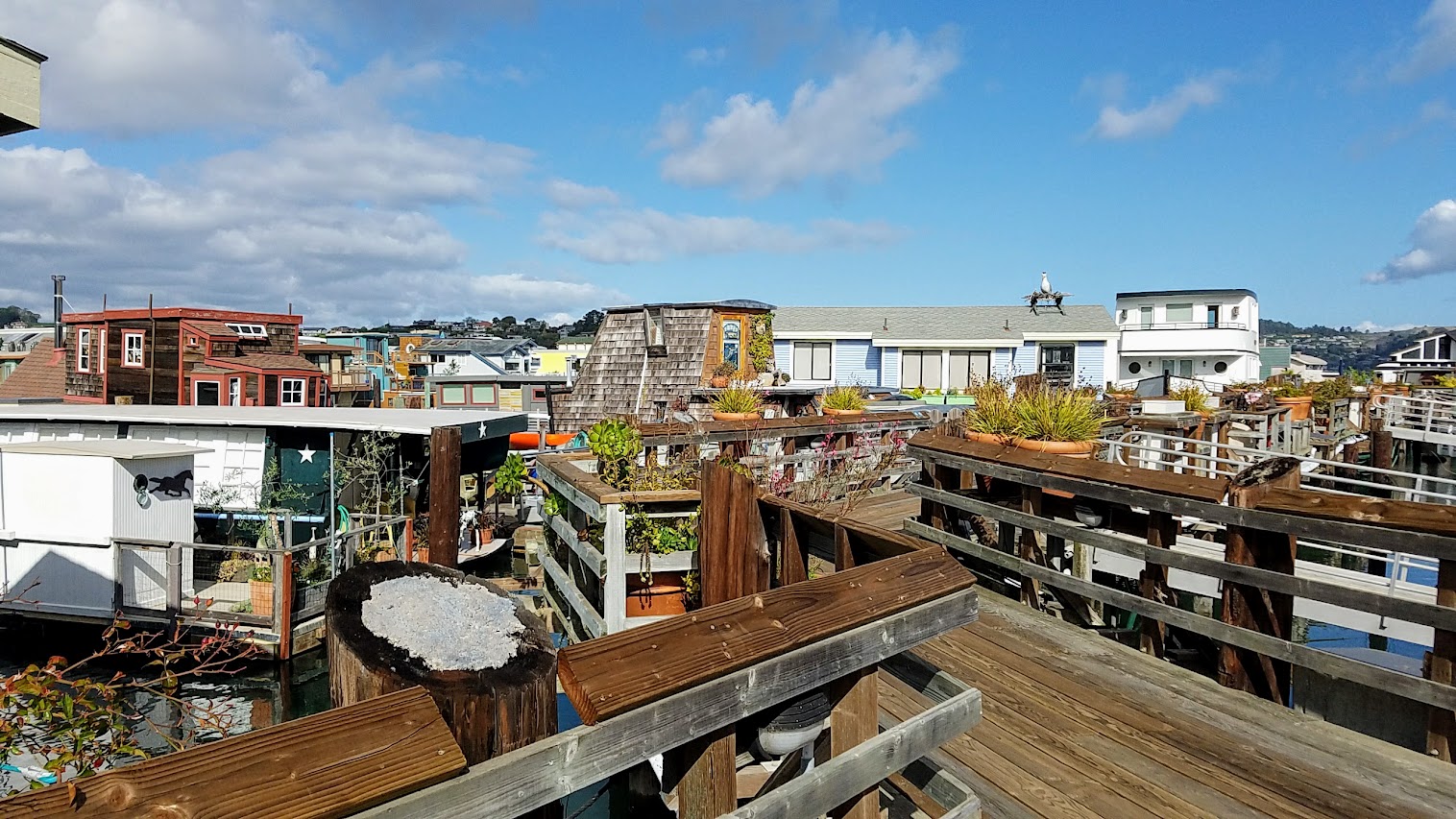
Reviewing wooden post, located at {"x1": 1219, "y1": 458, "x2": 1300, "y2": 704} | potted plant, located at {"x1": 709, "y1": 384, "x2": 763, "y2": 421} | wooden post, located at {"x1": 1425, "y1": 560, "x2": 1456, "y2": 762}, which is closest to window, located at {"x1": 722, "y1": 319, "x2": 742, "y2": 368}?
potted plant, located at {"x1": 709, "y1": 384, "x2": 763, "y2": 421}

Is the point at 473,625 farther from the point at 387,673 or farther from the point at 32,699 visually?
the point at 32,699

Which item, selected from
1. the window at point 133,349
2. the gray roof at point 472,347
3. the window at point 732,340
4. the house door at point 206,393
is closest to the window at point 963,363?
the window at point 732,340

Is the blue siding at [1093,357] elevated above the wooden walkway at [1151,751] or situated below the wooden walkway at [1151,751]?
above

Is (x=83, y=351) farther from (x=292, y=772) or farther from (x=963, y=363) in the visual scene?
(x=292, y=772)

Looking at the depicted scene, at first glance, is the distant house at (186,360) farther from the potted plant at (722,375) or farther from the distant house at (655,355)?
the potted plant at (722,375)

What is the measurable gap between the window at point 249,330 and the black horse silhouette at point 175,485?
19637mm

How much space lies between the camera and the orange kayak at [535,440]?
25.8 m

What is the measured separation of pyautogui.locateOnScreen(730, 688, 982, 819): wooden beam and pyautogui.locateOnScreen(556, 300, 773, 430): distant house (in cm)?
2268

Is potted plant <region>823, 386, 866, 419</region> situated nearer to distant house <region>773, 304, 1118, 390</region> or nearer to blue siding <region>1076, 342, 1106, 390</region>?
distant house <region>773, 304, 1118, 390</region>

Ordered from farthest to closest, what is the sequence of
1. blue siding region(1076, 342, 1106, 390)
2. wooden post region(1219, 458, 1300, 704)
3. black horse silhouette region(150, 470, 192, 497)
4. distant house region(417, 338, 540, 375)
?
distant house region(417, 338, 540, 375), blue siding region(1076, 342, 1106, 390), black horse silhouette region(150, 470, 192, 497), wooden post region(1219, 458, 1300, 704)

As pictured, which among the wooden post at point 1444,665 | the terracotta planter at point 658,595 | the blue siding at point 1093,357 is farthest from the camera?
the blue siding at point 1093,357

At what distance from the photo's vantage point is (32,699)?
260cm

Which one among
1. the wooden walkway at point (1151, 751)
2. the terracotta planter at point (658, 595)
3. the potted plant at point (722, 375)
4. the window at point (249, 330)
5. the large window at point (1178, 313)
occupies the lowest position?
the wooden walkway at point (1151, 751)

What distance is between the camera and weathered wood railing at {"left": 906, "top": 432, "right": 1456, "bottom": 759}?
3.69m
